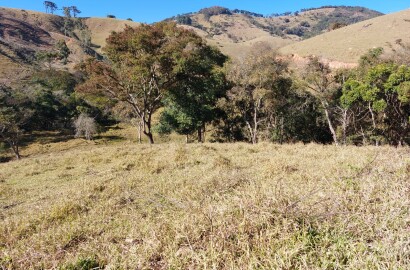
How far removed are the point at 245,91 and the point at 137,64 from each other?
34.0 feet

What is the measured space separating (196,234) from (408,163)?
5.11 meters

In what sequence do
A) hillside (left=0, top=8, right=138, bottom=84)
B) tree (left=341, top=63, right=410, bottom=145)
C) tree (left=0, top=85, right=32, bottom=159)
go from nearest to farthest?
tree (left=341, top=63, right=410, bottom=145) < tree (left=0, top=85, right=32, bottom=159) < hillside (left=0, top=8, right=138, bottom=84)

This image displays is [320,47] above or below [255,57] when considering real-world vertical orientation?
above

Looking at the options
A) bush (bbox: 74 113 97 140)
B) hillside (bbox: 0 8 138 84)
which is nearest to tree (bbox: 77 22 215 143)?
bush (bbox: 74 113 97 140)

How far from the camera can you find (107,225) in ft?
18.4

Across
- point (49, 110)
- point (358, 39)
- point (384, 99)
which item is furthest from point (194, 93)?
point (358, 39)

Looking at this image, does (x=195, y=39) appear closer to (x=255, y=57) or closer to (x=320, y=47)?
(x=255, y=57)

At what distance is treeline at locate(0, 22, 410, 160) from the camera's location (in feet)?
69.9

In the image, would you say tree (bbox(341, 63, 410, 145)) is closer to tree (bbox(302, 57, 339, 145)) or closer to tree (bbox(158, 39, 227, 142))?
tree (bbox(302, 57, 339, 145))

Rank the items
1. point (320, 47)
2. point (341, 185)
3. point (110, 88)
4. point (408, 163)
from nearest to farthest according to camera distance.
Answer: point (341, 185) → point (408, 163) → point (110, 88) → point (320, 47)

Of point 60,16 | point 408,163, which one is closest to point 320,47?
point 408,163

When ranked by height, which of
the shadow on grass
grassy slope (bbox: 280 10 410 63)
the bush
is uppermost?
grassy slope (bbox: 280 10 410 63)

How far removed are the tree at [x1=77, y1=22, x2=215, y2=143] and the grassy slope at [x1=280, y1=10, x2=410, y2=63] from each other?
41.1 m

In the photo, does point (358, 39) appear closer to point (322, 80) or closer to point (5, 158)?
point (322, 80)
